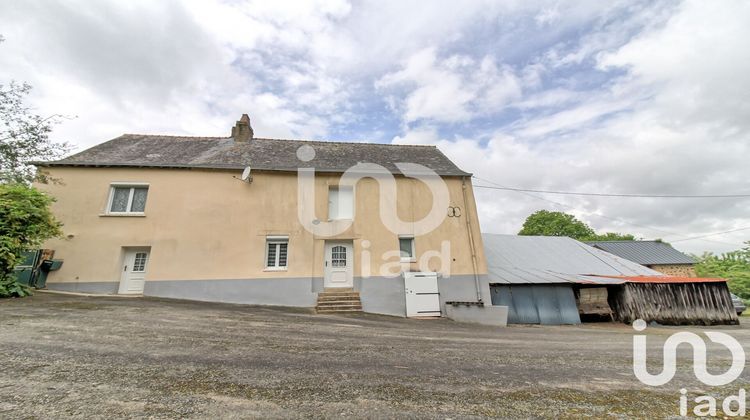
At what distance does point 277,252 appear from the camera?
10.4 meters

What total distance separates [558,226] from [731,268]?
14.9 m

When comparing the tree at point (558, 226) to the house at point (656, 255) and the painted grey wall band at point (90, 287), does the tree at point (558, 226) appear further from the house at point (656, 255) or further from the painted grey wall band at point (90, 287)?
the painted grey wall band at point (90, 287)

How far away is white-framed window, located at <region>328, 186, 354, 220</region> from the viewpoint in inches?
440

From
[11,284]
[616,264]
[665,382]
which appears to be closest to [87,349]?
[11,284]

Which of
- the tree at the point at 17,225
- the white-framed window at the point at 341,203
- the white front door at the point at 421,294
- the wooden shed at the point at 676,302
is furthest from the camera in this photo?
the wooden shed at the point at 676,302

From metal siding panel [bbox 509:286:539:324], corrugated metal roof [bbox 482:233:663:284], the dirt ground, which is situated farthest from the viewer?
corrugated metal roof [bbox 482:233:663:284]

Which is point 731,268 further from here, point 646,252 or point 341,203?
point 341,203

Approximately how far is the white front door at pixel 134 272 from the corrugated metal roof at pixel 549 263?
13340mm

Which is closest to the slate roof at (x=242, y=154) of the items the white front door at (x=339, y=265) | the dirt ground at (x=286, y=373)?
the white front door at (x=339, y=265)

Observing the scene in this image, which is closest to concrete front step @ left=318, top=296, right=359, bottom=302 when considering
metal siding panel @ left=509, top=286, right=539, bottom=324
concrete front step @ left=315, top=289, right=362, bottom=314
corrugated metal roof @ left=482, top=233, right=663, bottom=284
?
concrete front step @ left=315, top=289, right=362, bottom=314

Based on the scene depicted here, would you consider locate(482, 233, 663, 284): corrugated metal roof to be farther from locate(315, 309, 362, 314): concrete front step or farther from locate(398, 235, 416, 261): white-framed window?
locate(315, 309, 362, 314): concrete front step

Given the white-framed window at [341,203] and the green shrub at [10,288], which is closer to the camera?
the green shrub at [10,288]

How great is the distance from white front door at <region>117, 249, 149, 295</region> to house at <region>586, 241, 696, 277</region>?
115ft

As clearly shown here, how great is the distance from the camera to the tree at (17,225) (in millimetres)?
6613
